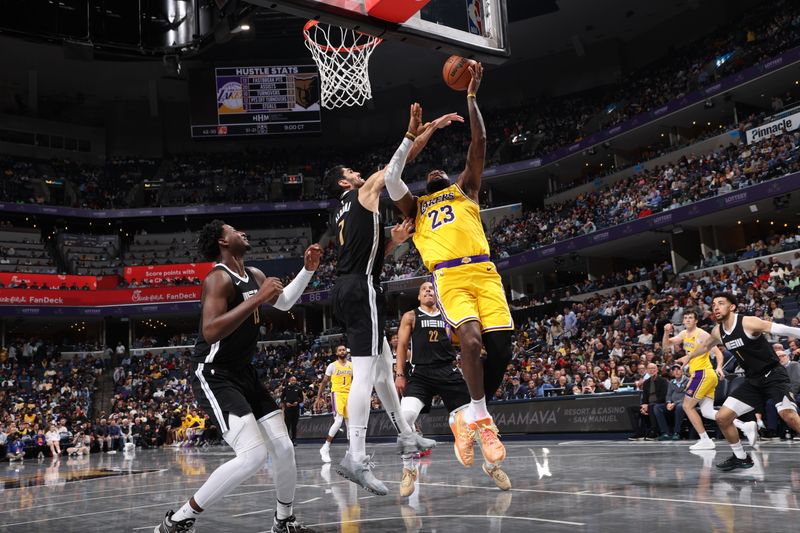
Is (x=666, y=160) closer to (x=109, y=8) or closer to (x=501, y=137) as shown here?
(x=501, y=137)

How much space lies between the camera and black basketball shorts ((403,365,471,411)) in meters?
7.83

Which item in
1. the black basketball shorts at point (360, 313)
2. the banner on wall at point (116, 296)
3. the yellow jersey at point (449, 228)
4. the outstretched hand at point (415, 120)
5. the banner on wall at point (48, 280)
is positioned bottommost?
the black basketball shorts at point (360, 313)

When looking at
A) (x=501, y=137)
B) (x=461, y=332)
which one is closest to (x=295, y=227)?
(x=501, y=137)

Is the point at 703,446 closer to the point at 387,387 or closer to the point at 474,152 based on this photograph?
the point at 387,387

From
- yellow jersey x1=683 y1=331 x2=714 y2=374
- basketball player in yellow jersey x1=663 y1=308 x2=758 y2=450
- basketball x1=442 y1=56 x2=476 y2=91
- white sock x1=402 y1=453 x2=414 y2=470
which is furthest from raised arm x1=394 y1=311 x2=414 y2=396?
yellow jersey x1=683 y1=331 x2=714 y2=374

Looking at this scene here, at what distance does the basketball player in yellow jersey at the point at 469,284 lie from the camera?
5.91 meters

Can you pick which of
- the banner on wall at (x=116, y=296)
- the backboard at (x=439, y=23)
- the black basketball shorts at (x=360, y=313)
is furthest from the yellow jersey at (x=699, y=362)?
the banner on wall at (x=116, y=296)

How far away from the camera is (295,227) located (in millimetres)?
45375

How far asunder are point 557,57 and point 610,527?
41.6 metres

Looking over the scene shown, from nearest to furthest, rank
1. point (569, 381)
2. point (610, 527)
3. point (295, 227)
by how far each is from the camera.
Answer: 1. point (610, 527)
2. point (569, 381)
3. point (295, 227)

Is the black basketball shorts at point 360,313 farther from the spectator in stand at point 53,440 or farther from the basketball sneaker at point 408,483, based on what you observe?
the spectator in stand at point 53,440

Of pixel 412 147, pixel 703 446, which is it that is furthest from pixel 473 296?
pixel 703 446

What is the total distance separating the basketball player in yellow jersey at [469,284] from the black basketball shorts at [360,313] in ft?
2.03

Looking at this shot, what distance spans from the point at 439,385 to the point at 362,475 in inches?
108
